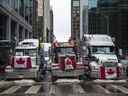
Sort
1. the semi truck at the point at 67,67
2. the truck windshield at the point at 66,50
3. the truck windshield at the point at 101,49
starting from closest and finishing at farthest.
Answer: the semi truck at the point at 67,67
the truck windshield at the point at 101,49
the truck windshield at the point at 66,50

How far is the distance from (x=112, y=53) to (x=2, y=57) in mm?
12190

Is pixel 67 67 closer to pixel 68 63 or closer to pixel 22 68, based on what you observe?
pixel 68 63

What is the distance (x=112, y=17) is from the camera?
133125 millimetres

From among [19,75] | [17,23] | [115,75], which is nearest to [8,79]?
[19,75]

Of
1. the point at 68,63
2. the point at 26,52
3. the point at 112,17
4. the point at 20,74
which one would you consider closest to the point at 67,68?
the point at 68,63

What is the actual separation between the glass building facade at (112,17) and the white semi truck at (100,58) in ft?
298

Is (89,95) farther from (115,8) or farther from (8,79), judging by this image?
(115,8)

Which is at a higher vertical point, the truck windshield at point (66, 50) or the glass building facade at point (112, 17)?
the glass building facade at point (112, 17)

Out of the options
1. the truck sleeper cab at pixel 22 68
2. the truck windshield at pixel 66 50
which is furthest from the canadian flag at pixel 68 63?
the truck windshield at pixel 66 50

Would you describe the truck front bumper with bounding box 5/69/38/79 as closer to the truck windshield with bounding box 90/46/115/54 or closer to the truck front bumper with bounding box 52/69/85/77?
the truck front bumper with bounding box 52/69/85/77

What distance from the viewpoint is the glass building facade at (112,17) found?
129375 mm

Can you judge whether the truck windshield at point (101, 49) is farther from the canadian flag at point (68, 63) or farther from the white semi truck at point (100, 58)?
the canadian flag at point (68, 63)

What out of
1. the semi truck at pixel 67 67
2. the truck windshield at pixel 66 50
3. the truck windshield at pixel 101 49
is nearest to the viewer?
the semi truck at pixel 67 67

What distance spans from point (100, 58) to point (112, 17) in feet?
332
